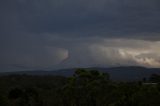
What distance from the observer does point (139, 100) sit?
4853 cm

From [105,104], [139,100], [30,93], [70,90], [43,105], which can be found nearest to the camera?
[139,100]

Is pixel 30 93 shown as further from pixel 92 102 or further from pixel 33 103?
pixel 92 102

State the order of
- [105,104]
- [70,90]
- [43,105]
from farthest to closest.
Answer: [43,105], [70,90], [105,104]

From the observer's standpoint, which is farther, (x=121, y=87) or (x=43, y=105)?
(x=43, y=105)

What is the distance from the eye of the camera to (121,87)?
2109 inches

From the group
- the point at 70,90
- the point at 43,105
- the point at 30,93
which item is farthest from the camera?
the point at 30,93

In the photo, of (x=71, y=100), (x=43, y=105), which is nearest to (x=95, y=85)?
(x=71, y=100)

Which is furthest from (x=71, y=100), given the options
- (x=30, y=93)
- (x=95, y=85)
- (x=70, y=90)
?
(x=30, y=93)

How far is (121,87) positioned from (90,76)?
19.4 feet

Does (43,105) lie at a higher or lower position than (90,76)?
lower

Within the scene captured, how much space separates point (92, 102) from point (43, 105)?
12.6m

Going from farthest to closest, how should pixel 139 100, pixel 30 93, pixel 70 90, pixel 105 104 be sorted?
1. pixel 30 93
2. pixel 70 90
3. pixel 105 104
4. pixel 139 100

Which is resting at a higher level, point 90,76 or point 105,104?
point 90,76

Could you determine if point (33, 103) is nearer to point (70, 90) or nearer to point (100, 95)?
point (70, 90)
